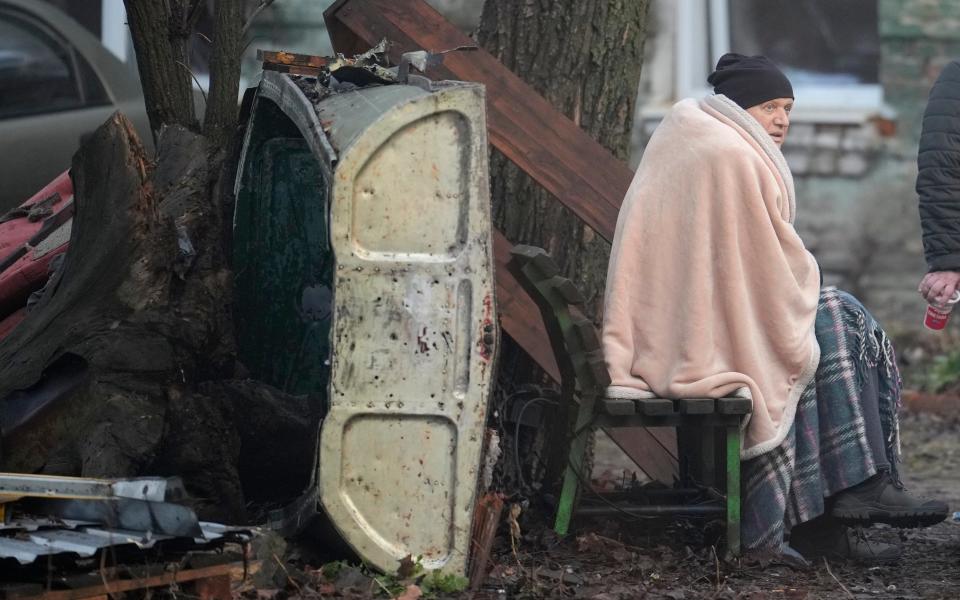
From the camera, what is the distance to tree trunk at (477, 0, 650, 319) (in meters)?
5.70

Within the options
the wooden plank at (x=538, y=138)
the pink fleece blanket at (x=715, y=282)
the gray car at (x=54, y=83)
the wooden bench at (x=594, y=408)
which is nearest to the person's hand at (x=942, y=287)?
the pink fleece blanket at (x=715, y=282)

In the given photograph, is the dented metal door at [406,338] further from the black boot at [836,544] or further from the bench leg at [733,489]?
the black boot at [836,544]

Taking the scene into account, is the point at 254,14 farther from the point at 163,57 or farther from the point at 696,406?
the point at 696,406

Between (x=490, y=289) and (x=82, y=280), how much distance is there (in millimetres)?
1426

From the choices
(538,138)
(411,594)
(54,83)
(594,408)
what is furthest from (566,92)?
(54,83)

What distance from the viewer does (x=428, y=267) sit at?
3.98 metres

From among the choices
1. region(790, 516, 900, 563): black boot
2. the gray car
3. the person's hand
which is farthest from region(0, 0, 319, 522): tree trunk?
the gray car

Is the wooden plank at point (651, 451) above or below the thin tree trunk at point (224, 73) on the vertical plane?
below

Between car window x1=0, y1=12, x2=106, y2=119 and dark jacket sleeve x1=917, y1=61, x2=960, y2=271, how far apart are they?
432 cm

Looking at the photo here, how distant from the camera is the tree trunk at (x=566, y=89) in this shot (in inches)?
224

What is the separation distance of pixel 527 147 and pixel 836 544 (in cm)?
170

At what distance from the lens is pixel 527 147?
5.29 m

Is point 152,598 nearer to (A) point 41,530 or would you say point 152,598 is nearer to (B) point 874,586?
(A) point 41,530

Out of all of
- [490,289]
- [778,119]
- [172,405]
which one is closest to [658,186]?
[778,119]
